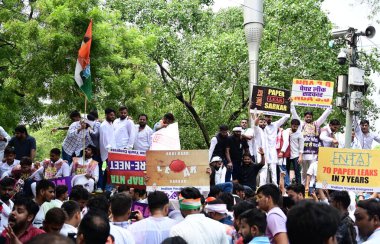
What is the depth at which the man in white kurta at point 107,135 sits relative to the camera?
40.8 feet

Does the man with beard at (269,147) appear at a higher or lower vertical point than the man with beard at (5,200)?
higher

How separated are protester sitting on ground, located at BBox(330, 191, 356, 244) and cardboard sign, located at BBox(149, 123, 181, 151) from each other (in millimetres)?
4499

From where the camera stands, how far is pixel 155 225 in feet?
20.3

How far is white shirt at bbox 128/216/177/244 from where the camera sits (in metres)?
6.11

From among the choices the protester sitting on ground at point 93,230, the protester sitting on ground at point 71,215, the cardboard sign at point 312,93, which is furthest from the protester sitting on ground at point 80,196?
the cardboard sign at point 312,93

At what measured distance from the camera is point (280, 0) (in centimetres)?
2781

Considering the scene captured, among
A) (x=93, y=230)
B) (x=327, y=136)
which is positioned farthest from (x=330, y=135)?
(x=93, y=230)

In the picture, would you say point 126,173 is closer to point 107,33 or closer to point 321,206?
point 321,206

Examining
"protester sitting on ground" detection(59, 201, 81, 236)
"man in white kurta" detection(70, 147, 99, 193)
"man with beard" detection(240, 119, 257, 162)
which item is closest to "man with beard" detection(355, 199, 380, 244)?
"protester sitting on ground" detection(59, 201, 81, 236)

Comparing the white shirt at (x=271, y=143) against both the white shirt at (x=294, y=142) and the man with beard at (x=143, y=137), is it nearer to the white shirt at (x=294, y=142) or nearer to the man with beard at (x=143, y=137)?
the white shirt at (x=294, y=142)

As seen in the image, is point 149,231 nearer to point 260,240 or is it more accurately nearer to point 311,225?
point 260,240

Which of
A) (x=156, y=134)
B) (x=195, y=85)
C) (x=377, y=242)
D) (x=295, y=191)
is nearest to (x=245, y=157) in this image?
(x=156, y=134)

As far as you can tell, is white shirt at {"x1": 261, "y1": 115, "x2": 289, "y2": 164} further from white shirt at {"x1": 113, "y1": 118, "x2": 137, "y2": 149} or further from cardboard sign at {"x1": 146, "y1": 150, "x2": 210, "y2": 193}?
cardboard sign at {"x1": 146, "y1": 150, "x2": 210, "y2": 193}

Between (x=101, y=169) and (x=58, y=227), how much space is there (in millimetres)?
6932
